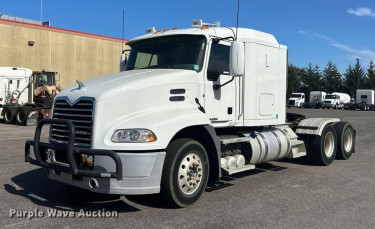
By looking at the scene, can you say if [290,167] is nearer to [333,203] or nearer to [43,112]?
[333,203]

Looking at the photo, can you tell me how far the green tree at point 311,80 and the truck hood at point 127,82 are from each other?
233 feet

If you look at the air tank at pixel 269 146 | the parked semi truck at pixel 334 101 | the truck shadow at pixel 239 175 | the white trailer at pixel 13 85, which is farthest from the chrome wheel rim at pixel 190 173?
the parked semi truck at pixel 334 101

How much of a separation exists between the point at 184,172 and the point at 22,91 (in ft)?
65.4

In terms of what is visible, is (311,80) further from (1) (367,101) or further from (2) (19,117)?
(2) (19,117)

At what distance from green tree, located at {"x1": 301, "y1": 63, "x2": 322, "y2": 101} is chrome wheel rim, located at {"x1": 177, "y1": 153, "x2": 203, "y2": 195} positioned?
71.1 m

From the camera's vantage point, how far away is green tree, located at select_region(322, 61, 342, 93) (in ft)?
232

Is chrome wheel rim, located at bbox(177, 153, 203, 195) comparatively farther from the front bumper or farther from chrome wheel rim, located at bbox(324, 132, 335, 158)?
chrome wheel rim, located at bbox(324, 132, 335, 158)

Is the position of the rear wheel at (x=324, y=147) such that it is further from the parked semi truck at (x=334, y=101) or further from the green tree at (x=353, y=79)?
the green tree at (x=353, y=79)

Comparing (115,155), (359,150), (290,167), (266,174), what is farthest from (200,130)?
(359,150)

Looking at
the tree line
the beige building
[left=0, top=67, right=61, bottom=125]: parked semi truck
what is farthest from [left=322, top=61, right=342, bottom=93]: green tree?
[left=0, top=67, right=61, bottom=125]: parked semi truck

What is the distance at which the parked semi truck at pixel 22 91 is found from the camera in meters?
21.3

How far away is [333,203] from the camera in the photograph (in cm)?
576

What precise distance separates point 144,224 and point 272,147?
373 centimetres

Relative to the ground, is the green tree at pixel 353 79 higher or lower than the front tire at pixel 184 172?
higher
